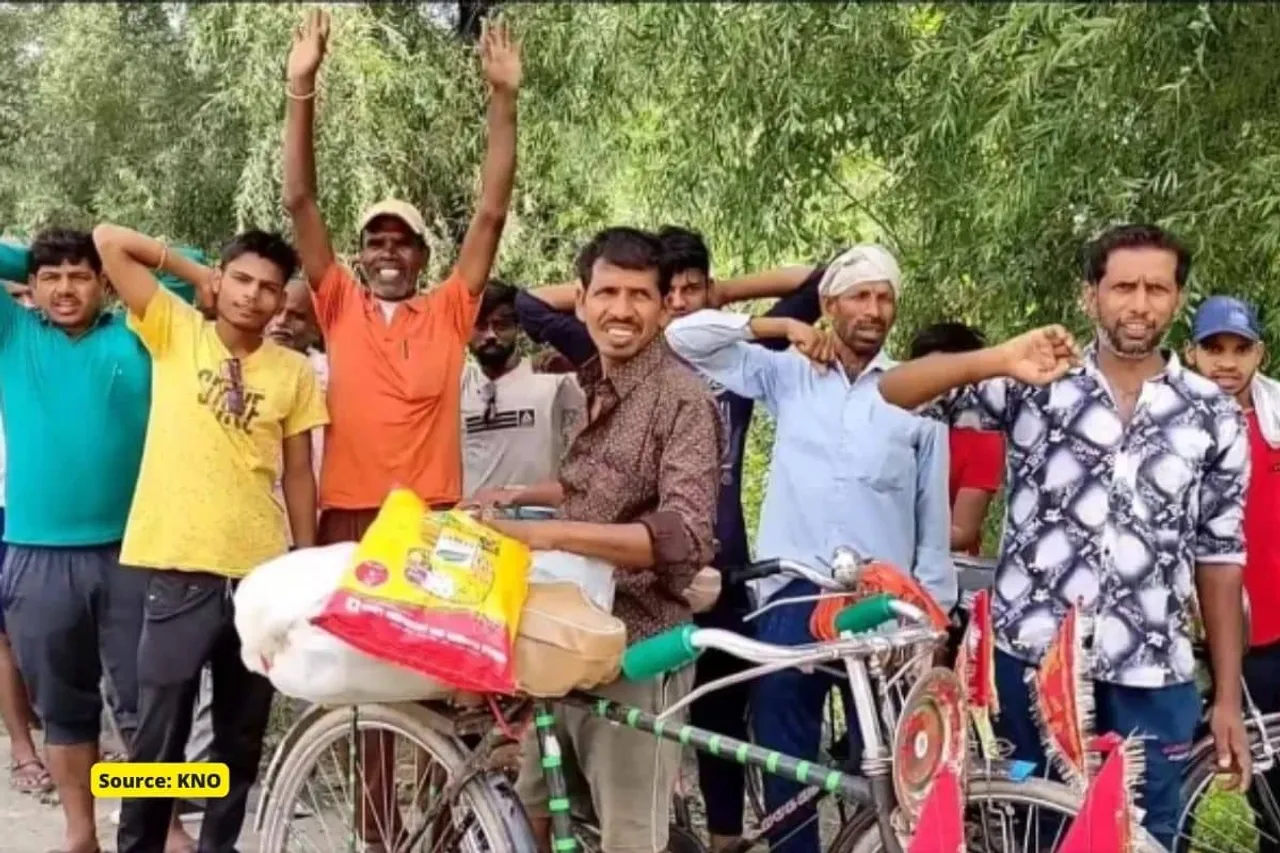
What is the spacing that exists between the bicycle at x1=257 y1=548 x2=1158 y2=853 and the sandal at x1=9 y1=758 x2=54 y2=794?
1.86 m

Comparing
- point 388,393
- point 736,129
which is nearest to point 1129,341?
point 388,393

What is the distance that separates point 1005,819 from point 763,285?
1.95 m

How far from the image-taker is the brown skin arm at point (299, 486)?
11.2 ft

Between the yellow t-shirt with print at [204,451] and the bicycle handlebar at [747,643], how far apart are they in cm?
118

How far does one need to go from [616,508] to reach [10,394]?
5.82ft

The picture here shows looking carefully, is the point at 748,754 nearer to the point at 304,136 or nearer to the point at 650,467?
the point at 650,467

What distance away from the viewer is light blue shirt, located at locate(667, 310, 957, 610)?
3.20 m

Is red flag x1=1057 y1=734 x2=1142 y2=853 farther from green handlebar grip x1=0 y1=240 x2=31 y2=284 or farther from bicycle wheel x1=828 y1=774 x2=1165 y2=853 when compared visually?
green handlebar grip x1=0 y1=240 x2=31 y2=284

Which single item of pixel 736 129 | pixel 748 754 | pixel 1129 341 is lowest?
pixel 748 754

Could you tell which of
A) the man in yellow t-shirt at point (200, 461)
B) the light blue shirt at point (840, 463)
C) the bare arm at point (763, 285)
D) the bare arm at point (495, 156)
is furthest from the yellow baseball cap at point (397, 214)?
the bare arm at point (763, 285)

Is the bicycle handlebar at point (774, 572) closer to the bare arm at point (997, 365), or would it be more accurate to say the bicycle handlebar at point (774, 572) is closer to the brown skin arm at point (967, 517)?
the bare arm at point (997, 365)

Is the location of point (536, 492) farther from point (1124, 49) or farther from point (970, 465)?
point (1124, 49)

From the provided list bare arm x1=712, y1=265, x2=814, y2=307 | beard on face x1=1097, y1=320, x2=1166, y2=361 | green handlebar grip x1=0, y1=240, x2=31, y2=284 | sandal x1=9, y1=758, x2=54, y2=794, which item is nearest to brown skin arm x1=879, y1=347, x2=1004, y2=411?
beard on face x1=1097, y1=320, x2=1166, y2=361

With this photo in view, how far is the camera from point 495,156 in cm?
344
